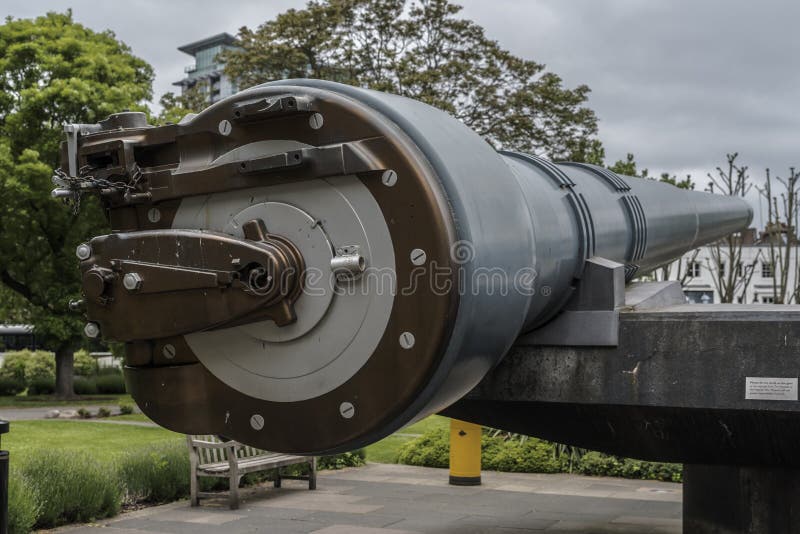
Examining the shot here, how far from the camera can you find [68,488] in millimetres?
8805

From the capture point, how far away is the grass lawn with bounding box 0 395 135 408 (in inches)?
1032

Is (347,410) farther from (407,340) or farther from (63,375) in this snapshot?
(63,375)

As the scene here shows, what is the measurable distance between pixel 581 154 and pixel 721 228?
21713mm

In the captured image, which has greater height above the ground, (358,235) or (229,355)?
(358,235)

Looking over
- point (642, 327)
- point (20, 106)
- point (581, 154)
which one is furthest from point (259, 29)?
point (642, 327)

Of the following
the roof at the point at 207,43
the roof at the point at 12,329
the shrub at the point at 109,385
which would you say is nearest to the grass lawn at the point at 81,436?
the shrub at the point at 109,385

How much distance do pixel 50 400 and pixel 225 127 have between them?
88.2 ft

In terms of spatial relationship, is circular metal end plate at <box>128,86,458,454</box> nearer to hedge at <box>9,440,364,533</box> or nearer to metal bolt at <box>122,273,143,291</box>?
metal bolt at <box>122,273,143,291</box>

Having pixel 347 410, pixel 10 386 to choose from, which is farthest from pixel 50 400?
pixel 347 410

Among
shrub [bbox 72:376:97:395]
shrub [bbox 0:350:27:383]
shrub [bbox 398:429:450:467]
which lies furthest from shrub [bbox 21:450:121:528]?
shrub [bbox 0:350:27:383]

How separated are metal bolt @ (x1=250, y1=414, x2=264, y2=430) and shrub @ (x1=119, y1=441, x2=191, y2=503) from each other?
8.01 metres

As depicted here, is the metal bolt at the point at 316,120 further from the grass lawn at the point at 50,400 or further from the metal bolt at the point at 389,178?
the grass lawn at the point at 50,400

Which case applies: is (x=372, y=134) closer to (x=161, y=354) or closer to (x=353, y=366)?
(x=353, y=366)

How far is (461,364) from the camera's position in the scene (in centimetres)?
239
